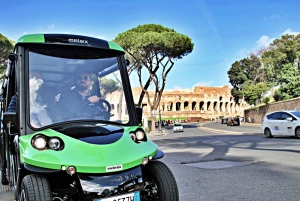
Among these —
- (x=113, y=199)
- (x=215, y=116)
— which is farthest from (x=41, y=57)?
(x=215, y=116)

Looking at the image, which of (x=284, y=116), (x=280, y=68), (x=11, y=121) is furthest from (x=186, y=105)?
(x=11, y=121)

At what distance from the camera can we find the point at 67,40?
429 cm

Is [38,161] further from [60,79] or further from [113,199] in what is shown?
[60,79]

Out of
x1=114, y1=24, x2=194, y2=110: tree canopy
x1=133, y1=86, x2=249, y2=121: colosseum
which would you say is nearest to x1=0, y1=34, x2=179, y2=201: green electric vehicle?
x1=114, y1=24, x2=194, y2=110: tree canopy

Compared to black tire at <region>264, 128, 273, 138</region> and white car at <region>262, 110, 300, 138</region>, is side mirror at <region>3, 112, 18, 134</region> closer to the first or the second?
white car at <region>262, 110, 300, 138</region>

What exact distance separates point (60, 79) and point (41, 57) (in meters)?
0.37

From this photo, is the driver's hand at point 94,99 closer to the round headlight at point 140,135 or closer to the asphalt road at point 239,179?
the round headlight at point 140,135

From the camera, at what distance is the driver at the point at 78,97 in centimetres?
415

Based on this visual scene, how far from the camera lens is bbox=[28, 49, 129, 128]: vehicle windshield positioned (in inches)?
159

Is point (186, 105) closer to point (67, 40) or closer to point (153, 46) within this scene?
point (153, 46)

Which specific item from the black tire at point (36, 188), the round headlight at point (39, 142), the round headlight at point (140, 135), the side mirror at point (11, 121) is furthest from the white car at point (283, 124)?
the black tire at point (36, 188)

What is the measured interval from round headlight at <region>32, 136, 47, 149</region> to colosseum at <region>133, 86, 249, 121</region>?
3359 inches

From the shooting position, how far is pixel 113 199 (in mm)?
3297

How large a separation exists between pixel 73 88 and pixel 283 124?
616 inches
